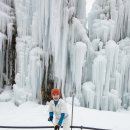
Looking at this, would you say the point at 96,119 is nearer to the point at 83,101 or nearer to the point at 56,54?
the point at 83,101

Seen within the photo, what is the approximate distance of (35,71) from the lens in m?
12.5

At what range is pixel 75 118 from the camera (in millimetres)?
10125

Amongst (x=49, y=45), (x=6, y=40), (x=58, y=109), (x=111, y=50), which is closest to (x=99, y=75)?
(x=111, y=50)

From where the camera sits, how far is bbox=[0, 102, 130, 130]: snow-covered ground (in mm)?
9617

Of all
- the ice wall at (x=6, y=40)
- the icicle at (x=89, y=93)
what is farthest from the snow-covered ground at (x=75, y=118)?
the ice wall at (x=6, y=40)

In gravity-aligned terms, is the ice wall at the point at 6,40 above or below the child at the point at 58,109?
above

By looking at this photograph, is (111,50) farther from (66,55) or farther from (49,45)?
(49,45)

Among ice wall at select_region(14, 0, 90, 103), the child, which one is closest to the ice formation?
ice wall at select_region(14, 0, 90, 103)

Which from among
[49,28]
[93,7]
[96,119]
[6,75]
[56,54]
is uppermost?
[93,7]

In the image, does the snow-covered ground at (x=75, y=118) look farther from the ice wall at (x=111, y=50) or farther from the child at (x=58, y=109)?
the child at (x=58, y=109)

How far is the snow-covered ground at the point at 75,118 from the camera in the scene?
9.62 metres

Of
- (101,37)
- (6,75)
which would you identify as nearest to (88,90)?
(101,37)

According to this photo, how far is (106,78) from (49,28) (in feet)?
9.24

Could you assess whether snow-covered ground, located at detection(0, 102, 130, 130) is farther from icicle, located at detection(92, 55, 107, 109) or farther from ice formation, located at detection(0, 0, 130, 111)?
icicle, located at detection(92, 55, 107, 109)
